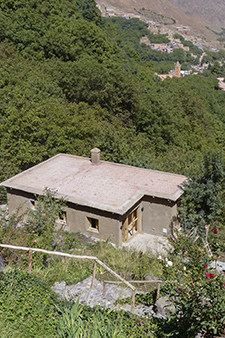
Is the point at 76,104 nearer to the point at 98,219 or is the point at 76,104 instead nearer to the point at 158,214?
the point at 158,214

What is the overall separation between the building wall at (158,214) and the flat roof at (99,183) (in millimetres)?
546

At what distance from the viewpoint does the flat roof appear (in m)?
16.2

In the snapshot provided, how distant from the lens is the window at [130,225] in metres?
16.6

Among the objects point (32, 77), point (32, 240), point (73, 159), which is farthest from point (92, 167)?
point (32, 77)

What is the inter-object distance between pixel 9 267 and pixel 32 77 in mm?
22821

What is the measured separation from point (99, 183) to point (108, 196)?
4.69 feet

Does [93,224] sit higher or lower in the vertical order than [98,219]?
lower

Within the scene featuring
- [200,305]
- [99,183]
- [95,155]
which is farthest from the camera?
[95,155]

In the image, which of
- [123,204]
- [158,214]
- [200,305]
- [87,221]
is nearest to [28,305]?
[200,305]

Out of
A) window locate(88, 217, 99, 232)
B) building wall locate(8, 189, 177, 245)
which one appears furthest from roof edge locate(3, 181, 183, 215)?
window locate(88, 217, 99, 232)

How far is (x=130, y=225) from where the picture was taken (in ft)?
56.1

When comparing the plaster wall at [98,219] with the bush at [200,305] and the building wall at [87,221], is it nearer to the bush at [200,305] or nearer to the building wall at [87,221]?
the building wall at [87,221]

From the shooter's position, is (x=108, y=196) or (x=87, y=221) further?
(x=87, y=221)

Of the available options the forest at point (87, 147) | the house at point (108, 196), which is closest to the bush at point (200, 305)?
the forest at point (87, 147)
